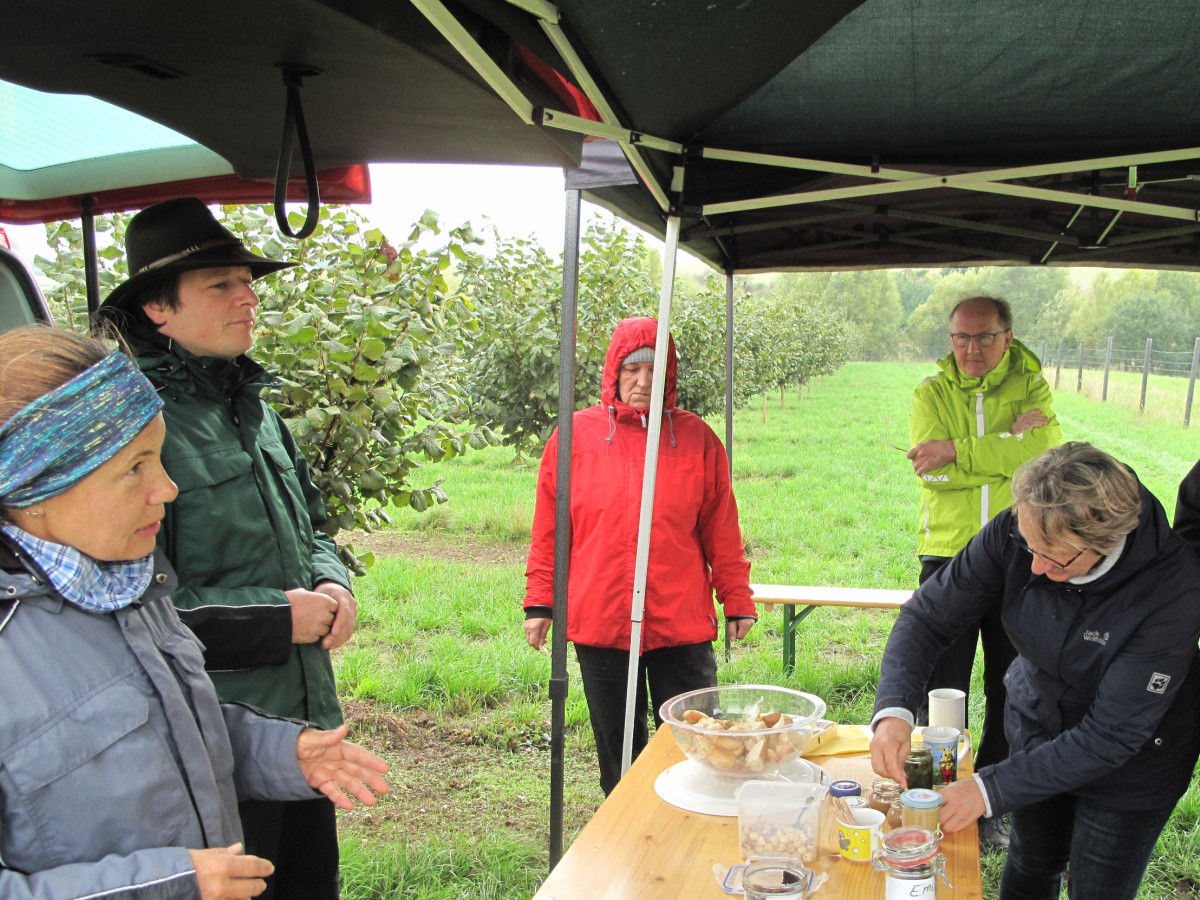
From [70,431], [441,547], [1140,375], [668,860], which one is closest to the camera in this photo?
[70,431]

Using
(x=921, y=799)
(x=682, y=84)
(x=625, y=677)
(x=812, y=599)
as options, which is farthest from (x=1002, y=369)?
(x=921, y=799)

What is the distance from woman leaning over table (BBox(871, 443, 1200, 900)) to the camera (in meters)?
1.72

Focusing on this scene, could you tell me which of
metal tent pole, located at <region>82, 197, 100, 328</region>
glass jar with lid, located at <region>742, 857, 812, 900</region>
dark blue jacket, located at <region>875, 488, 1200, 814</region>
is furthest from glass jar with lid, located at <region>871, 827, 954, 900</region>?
metal tent pole, located at <region>82, 197, 100, 328</region>

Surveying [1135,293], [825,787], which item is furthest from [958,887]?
[1135,293]

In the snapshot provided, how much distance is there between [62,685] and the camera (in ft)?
3.45

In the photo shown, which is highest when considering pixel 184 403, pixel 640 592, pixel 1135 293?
pixel 1135 293

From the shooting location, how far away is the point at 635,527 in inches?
105

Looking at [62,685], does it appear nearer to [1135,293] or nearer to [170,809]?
[170,809]

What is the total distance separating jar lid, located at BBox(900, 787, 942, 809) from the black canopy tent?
4.06 ft

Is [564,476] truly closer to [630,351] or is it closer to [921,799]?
[630,351]

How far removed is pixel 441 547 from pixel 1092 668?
253 inches

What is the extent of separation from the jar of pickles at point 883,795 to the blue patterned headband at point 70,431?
1.33m

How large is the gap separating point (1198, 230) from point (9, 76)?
3319 mm

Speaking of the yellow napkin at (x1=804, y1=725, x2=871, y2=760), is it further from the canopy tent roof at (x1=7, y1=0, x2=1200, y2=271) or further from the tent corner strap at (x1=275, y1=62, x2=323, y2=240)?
the tent corner strap at (x1=275, y1=62, x2=323, y2=240)
